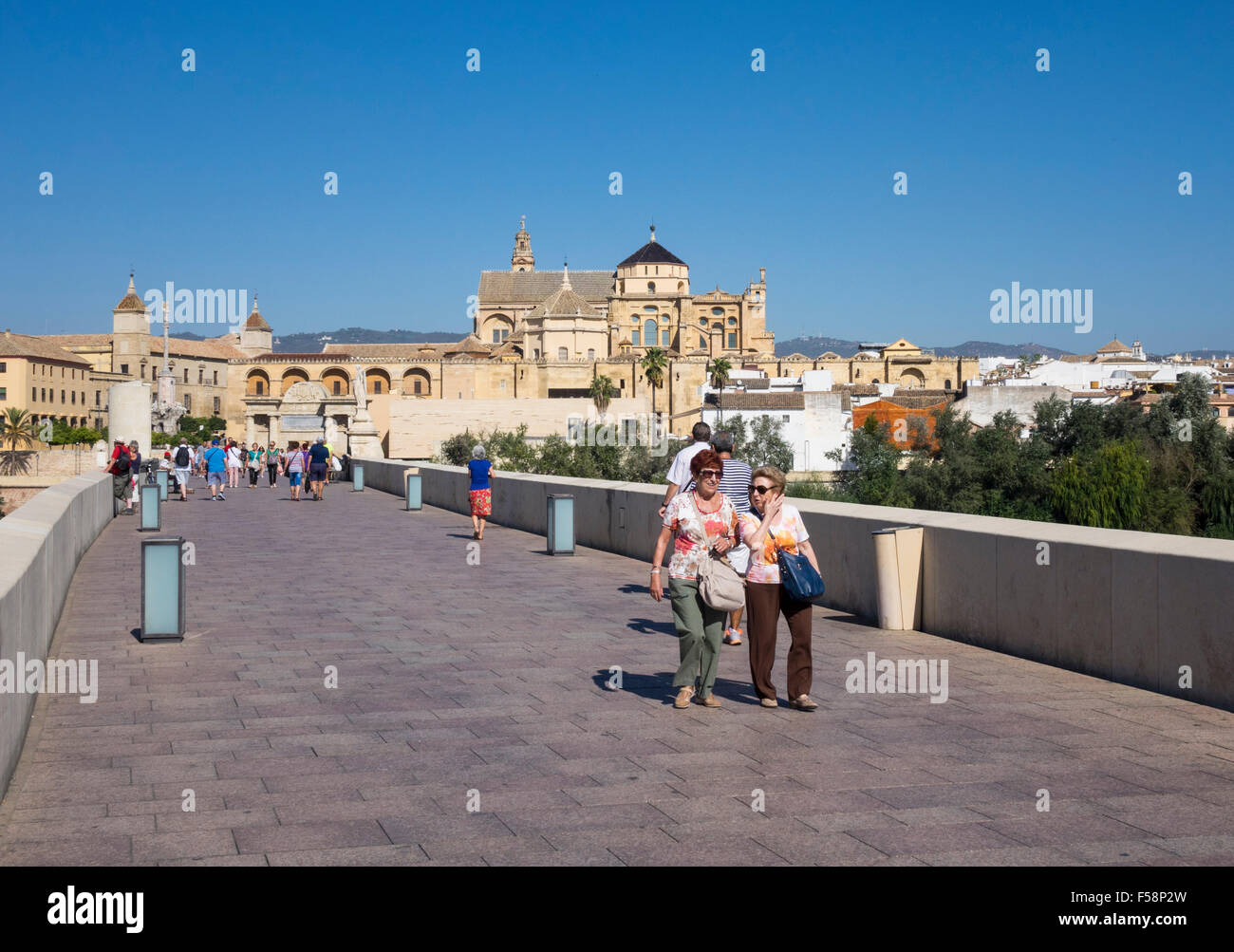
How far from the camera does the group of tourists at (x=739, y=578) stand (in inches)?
267

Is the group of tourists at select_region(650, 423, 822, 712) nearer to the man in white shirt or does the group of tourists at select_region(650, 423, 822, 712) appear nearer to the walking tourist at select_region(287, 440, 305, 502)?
the man in white shirt

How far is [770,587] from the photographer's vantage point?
689 centimetres

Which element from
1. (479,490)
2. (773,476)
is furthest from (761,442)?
(773,476)

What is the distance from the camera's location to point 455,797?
503 cm

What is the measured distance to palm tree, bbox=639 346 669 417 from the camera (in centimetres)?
10475

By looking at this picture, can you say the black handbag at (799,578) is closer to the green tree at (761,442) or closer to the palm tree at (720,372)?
the green tree at (761,442)

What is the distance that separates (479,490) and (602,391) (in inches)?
3381

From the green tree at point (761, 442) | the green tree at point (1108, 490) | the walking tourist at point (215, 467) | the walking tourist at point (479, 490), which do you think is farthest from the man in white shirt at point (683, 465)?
the green tree at point (761, 442)

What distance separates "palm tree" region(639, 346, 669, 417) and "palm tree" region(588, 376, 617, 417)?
3245 millimetres

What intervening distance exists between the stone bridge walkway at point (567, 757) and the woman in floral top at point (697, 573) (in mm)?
209

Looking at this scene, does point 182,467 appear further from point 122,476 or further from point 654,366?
point 654,366
